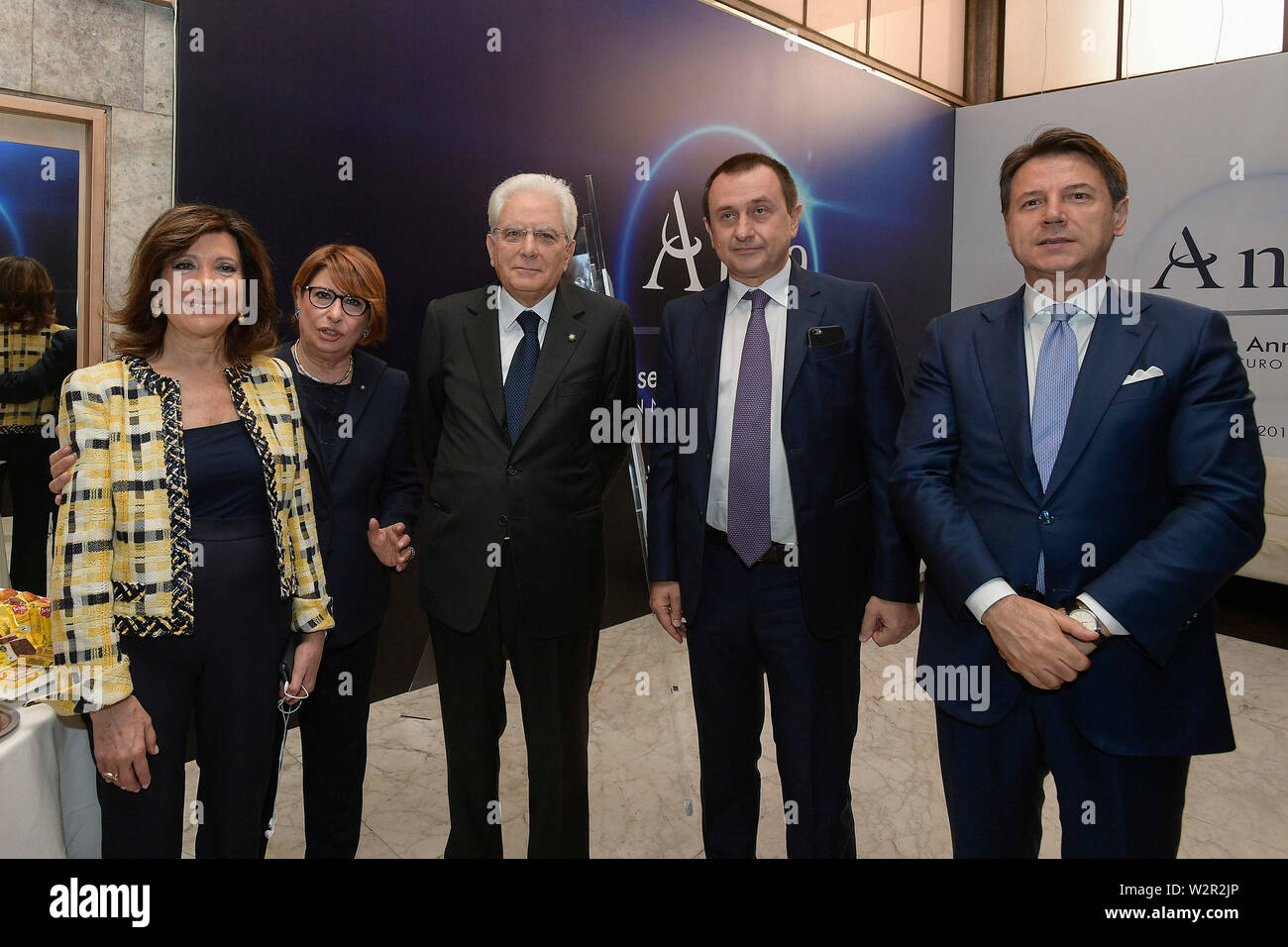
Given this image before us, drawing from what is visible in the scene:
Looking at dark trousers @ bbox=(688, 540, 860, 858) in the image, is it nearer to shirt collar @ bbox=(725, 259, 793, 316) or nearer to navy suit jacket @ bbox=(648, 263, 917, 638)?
navy suit jacket @ bbox=(648, 263, 917, 638)

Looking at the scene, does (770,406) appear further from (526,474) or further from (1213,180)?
(1213,180)

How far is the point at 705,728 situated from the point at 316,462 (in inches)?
44.4

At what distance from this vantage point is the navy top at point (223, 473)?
1.62m

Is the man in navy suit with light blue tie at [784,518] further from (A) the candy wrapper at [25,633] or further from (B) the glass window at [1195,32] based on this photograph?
(B) the glass window at [1195,32]

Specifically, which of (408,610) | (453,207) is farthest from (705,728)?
(453,207)

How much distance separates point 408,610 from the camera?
384 centimetres

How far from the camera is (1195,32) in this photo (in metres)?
6.39

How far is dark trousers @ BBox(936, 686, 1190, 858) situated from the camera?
4.96 feet

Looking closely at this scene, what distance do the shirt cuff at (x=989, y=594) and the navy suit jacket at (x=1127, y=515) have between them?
14 mm

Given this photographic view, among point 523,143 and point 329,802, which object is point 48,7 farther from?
point 329,802

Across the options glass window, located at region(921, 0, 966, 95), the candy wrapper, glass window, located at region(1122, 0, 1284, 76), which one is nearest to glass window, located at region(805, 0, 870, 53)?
glass window, located at region(921, 0, 966, 95)

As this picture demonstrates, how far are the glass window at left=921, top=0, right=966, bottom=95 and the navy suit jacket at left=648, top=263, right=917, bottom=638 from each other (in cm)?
602

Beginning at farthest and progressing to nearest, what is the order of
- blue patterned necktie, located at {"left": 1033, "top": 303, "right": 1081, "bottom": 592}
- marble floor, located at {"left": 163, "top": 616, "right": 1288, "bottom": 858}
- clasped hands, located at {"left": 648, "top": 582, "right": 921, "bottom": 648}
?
marble floor, located at {"left": 163, "top": 616, "right": 1288, "bottom": 858}
clasped hands, located at {"left": 648, "top": 582, "right": 921, "bottom": 648}
blue patterned necktie, located at {"left": 1033, "top": 303, "right": 1081, "bottom": 592}
